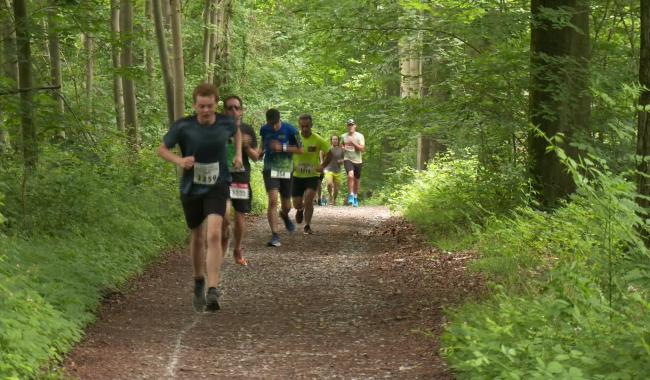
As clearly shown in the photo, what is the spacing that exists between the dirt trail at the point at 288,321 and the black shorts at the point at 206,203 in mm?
962

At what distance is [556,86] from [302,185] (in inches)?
249

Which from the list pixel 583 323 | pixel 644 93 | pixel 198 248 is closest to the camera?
pixel 583 323

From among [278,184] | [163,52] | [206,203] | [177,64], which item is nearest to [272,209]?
[278,184]

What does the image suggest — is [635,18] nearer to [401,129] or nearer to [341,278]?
[401,129]

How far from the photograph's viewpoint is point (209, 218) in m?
8.11

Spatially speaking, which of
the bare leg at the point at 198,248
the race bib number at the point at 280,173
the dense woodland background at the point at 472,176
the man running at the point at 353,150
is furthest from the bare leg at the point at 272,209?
the man running at the point at 353,150

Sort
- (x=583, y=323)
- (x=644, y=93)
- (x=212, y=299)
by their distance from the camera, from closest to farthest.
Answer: (x=583, y=323), (x=644, y=93), (x=212, y=299)

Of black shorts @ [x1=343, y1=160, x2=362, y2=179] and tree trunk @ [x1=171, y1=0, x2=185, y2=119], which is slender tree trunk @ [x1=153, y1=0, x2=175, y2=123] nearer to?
tree trunk @ [x1=171, y1=0, x2=185, y2=119]

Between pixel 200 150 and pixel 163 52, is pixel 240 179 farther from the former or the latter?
pixel 163 52

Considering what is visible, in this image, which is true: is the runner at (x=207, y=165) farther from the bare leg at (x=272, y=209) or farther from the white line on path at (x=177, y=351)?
the bare leg at (x=272, y=209)

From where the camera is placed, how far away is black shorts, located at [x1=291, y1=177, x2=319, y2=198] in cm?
1530

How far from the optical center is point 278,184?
13.7 m

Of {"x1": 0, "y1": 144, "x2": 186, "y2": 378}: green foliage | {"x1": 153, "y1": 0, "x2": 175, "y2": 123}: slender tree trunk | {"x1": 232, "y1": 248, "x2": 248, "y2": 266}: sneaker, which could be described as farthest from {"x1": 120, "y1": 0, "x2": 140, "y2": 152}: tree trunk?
{"x1": 232, "y1": 248, "x2": 248, "y2": 266}: sneaker

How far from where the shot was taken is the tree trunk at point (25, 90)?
1027 cm
